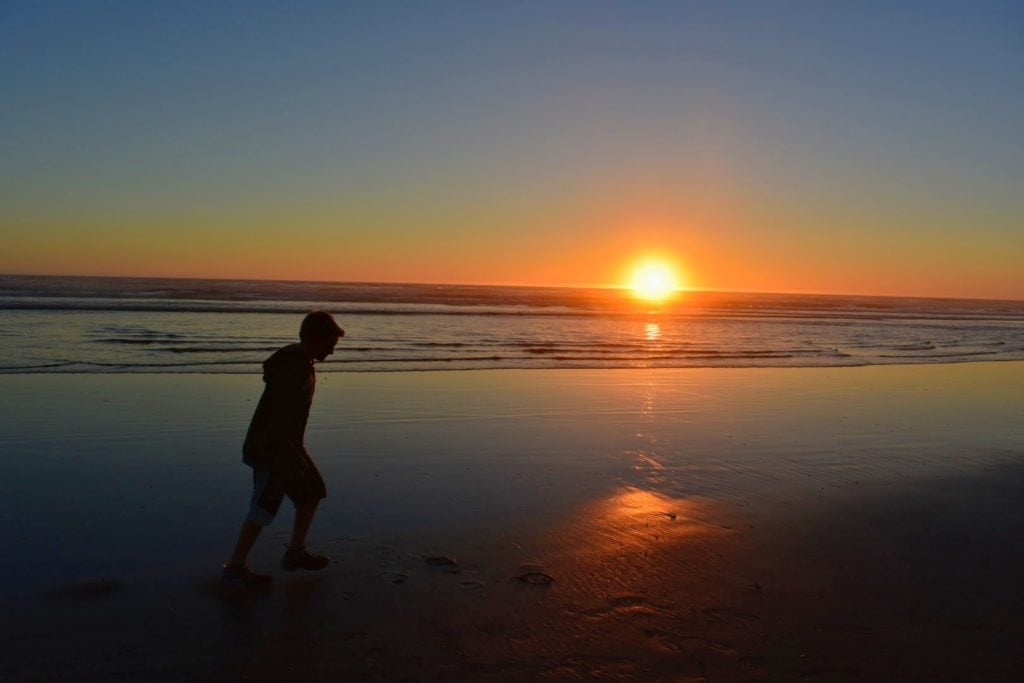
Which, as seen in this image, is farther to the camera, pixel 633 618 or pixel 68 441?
pixel 68 441

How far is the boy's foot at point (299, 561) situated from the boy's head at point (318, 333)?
1337 millimetres

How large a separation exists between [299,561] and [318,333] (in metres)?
1.54

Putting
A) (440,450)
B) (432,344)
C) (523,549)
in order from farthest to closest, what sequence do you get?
(432,344) → (440,450) → (523,549)

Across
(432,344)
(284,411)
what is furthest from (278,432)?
(432,344)

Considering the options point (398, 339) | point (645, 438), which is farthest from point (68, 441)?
point (398, 339)

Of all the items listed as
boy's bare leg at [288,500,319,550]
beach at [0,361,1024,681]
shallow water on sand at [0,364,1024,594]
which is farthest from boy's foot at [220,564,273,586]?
shallow water on sand at [0,364,1024,594]

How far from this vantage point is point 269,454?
4.89m

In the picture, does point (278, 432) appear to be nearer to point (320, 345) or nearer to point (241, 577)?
point (320, 345)

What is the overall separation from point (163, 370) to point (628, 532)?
1225 cm

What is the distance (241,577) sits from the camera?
484 cm

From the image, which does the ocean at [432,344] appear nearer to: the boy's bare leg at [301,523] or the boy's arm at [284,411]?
the boy's bare leg at [301,523]

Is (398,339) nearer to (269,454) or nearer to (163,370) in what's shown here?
(163,370)

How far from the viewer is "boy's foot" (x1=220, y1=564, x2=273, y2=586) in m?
4.84

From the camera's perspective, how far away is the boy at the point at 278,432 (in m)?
4.87
